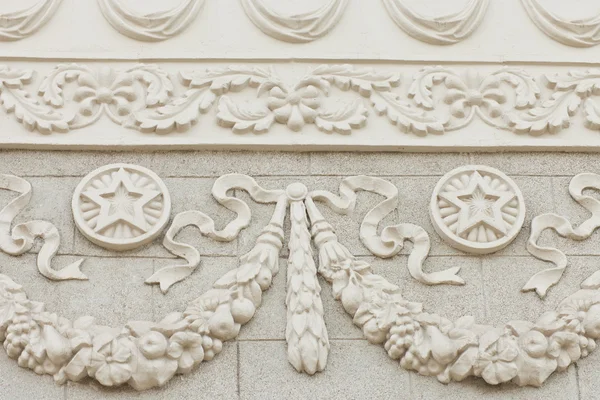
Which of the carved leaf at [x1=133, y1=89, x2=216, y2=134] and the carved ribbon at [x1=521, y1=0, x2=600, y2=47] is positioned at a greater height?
the carved ribbon at [x1=521, y1=0, x2=600, y2=47]

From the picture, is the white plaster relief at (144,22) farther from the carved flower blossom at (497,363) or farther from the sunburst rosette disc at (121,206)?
the carved flower blossom at (497,363)

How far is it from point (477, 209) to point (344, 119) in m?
0.52

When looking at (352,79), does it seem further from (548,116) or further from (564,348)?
(564,348)

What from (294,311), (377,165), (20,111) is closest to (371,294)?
(294,311)

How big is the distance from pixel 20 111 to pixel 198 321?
93 cm

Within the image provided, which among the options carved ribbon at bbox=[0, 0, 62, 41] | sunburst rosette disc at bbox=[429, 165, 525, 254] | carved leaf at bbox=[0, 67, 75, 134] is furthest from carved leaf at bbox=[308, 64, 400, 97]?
carved ribbon at bbox=[0, 0, 62, 41]

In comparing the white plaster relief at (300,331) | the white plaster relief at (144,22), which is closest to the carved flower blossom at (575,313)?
the white plaster relief at (300,331)

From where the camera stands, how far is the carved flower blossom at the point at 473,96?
12.9 ft

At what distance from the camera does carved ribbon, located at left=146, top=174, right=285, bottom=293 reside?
11.8 ft

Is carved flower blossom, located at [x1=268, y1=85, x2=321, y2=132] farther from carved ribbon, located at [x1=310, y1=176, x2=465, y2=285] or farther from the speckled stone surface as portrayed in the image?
carved ribbon, located at [x1=310, y1=176, x2=465, y2=285]

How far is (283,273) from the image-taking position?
3637 millimetres

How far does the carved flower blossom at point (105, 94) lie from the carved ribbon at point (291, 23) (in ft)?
1.59

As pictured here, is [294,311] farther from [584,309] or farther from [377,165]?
[584,309]

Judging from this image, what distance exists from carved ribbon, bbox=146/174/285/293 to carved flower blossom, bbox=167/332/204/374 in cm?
20
